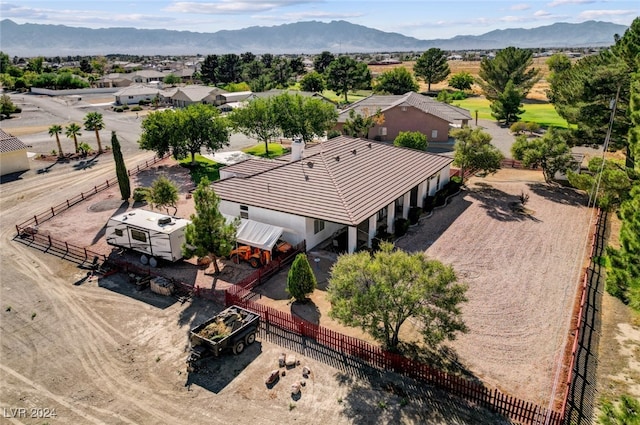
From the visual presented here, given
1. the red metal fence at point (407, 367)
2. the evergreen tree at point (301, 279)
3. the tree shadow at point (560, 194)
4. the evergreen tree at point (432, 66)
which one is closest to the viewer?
the red metal fence at point (407, 367)

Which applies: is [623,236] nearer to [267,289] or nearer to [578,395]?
[578,395]

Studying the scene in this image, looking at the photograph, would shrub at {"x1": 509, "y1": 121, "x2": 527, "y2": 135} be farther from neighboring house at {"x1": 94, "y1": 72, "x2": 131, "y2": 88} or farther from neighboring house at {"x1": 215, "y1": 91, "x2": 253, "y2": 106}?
neighboring house at {"x1": 94, "y1": 72, "x2": 131, "y2": 88}

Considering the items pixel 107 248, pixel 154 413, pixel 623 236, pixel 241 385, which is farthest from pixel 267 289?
pixel 623 236

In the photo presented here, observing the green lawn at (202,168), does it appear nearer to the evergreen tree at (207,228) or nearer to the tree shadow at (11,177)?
the tree shadow at (11,177)

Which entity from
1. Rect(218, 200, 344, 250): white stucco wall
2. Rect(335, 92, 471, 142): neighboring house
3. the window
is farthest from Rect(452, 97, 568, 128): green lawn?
the window

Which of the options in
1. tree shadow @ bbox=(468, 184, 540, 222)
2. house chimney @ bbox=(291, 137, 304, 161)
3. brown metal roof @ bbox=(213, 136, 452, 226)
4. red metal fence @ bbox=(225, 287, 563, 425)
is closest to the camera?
red metal fence @ bbox=(225, 287, 563, 425)

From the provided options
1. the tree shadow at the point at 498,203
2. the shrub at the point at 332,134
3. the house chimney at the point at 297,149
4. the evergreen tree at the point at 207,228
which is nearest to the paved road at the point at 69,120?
the shrub at the point at 332,134

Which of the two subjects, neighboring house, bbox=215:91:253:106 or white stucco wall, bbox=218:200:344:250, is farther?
neighboring house, bbox=215:91:253:106
